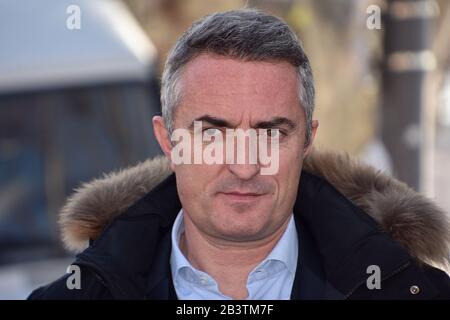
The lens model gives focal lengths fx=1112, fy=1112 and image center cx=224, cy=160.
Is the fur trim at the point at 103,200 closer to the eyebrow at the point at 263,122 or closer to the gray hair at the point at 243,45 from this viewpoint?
the gray hair at the point at 243,45

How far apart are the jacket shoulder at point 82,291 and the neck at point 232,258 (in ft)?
0.96

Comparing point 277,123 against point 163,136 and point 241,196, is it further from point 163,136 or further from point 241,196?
point 163,136

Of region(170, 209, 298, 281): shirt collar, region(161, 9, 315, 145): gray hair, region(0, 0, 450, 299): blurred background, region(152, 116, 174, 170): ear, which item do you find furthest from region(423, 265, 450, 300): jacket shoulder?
region(0, 0, 450, 299): blurred background

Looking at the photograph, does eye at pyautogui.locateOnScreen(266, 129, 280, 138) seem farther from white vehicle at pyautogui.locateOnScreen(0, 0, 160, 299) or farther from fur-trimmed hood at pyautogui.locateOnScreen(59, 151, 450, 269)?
white vehicle at pyautogui.locateOnScreen(0, 0, 160, 299)

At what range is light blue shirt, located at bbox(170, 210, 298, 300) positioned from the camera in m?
2.99

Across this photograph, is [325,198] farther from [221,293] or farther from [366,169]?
[221,293]

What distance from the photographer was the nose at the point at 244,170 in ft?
9.26

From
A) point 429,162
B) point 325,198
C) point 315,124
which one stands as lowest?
point 429,162

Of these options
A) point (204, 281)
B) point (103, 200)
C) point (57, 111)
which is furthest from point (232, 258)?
point (57, 111)

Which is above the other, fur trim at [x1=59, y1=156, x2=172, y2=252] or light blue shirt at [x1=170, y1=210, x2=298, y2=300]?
fur trim at [x1=59, y1=156, x2=172, y2=252]

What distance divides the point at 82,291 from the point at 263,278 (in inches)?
19.2

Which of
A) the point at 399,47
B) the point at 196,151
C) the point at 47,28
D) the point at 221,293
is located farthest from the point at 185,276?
the point at 47,28
